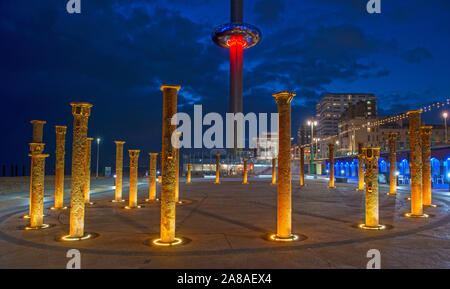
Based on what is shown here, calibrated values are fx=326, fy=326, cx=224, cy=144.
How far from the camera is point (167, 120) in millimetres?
9023

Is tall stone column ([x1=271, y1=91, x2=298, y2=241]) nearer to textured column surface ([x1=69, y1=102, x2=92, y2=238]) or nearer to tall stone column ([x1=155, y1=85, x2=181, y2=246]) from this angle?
tall stone column ([x1=155, y1=85, x2=181, y2=246])

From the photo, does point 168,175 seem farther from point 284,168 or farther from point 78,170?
point 284,168

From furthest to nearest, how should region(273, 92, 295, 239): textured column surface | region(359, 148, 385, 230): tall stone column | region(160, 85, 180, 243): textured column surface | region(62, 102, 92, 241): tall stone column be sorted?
1. region(359, 148, 385, 230): tall stone column
2. region(62, 102, 92, 241): tall stone column
3. region(273, 92, 295, 239): textured column surface
4. region(160, 85, 180, 243): textured column surface

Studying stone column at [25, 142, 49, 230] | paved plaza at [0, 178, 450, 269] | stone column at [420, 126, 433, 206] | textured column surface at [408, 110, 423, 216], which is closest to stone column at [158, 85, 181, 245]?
paved plaza at [0, 178, 450, 269]

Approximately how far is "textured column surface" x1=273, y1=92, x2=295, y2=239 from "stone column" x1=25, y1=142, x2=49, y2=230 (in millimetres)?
8107

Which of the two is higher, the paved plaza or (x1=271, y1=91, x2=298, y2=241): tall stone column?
(x1=271, y1=91, x2=298, y2=241): tall stone column

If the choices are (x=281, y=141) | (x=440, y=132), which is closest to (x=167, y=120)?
(x=281, y=141)

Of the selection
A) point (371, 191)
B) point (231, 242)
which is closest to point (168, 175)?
point (231, 242)

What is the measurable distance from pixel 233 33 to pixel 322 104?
260 ft

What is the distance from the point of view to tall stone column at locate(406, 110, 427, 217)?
46.2 ft

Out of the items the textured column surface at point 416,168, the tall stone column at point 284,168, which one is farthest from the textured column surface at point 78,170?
the textured column surface at point 416,168

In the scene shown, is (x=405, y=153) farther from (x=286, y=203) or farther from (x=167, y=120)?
(x=167, y=120)

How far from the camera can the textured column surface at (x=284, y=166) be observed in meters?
9.51

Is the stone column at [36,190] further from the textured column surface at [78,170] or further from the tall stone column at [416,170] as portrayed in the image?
the tall stone column at [416,170]
